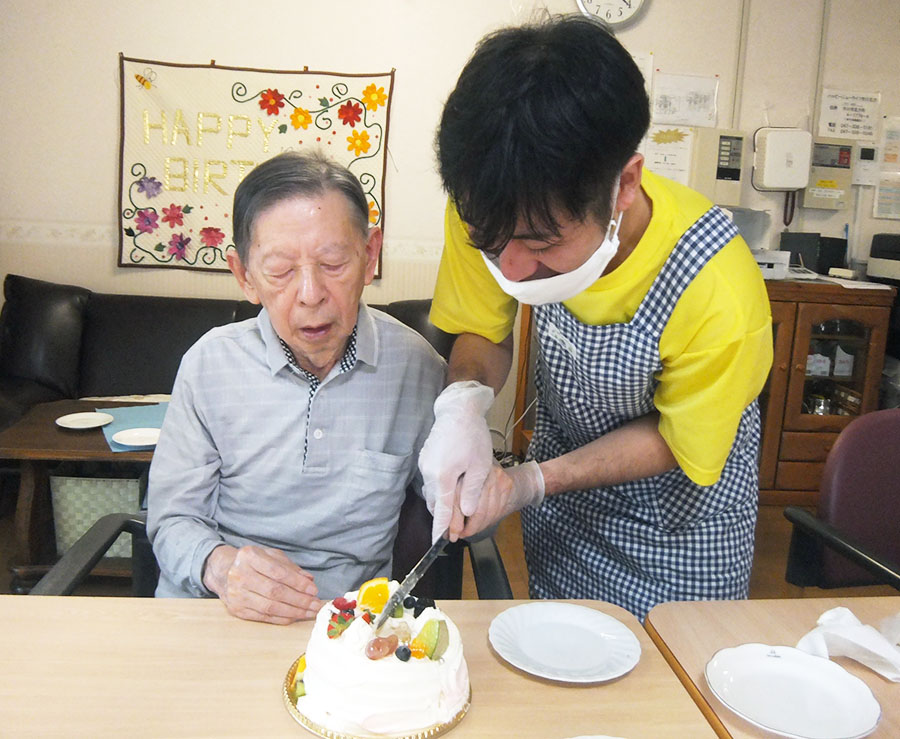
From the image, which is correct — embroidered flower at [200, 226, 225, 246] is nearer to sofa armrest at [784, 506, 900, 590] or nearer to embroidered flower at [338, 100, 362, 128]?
embroidered flower at [338, 100, 362, 128]

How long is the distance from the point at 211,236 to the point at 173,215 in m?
0.21

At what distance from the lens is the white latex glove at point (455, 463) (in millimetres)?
1177

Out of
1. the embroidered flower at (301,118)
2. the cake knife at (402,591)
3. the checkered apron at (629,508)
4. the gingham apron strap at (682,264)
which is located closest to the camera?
the cake knife at (402,591)

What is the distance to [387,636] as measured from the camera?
Answer: 37.4 inches

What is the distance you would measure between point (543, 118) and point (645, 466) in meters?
0.63

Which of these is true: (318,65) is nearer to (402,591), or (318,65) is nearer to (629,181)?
(629,181)

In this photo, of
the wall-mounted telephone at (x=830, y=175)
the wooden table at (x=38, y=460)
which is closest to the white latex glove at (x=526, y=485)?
the wooden table at (x=38, y=460)

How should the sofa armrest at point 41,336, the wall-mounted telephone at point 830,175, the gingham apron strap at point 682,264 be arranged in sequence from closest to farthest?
the gingham apron strap at point 682,264, the sofa armrest at point 41,336, the wall-mounted telephone at point 830,175

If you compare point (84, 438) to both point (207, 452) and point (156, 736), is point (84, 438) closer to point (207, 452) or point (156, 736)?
point (207, 452)

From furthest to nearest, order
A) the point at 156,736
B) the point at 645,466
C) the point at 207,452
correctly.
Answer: the point at 207,452
the point at 645,466
the point at 156,736

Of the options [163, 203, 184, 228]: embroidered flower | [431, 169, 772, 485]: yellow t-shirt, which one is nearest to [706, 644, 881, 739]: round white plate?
[431, 169, 772, 485]: yellow t-shirt

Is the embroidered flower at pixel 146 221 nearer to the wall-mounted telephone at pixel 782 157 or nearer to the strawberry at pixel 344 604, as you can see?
the wall-mounted telephone at pixel 782 157

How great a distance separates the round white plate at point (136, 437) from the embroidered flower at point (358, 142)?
1924 mm

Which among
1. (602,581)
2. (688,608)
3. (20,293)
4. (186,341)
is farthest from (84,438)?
(688,608)
